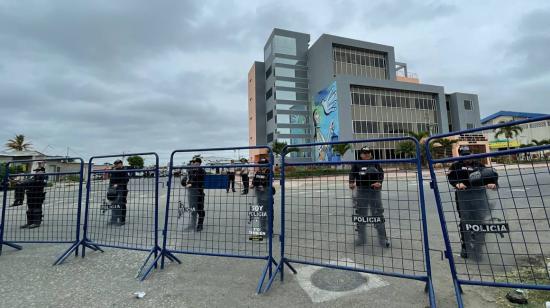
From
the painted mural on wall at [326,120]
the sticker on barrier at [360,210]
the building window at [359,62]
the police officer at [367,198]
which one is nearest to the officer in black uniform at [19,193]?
the sticker on barrier at [360,210]

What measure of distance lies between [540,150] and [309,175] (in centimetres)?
270

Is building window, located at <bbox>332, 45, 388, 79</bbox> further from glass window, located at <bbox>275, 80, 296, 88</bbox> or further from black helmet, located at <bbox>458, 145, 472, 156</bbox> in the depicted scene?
black helmet, located at <bbox>458, 145, 472, 156</bbox>

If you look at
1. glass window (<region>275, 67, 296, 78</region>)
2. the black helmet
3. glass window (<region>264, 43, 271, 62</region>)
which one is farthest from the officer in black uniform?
glass window (<region>264, 43, 271, 62</region>)

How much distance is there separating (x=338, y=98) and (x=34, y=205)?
3931 cm

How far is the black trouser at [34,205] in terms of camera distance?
672 centimetres

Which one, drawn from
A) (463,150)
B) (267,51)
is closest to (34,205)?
(463,150)

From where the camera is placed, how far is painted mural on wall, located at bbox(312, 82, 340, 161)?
138 ft

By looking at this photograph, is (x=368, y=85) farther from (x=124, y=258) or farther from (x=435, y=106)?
(x=124, y=258)

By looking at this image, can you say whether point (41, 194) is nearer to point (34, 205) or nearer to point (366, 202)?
point (34, 205)

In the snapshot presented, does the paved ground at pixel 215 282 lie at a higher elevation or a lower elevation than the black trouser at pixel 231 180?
lower

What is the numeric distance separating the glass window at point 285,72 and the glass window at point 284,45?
11.0ft

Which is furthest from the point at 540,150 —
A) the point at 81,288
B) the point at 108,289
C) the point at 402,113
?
the point at 402,113

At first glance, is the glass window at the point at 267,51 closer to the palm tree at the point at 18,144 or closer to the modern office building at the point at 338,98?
the modern office building at the point at 338,98

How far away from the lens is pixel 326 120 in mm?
45875
